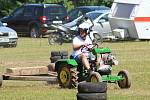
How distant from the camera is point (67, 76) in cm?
1327

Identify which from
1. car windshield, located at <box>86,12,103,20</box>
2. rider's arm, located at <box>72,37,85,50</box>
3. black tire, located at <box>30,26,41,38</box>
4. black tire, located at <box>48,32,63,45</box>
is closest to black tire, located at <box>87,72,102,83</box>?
rider's arm, located at <box>72,37,85,50</box>

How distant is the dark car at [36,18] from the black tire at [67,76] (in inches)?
836

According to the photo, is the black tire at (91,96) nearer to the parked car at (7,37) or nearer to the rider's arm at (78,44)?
the rider's arm at (78,44)

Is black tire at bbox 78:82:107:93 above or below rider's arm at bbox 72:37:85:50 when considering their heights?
below

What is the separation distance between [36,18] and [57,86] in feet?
72.2

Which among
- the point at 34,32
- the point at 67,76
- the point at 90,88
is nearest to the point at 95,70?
the point at 67,76

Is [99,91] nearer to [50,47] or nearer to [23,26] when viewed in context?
[50,47]

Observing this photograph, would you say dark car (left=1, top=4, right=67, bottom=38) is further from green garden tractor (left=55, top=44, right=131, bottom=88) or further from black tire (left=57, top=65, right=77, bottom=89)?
green garden tractor (left=55, top=44, right=131, bottom=88)

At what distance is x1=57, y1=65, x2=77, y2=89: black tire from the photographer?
42.7 feet

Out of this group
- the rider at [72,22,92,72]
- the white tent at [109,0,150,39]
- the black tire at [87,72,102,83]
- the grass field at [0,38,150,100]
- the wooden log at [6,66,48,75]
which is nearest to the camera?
the grass field at [0,38,150,100]

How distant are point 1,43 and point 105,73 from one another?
15.3 metres

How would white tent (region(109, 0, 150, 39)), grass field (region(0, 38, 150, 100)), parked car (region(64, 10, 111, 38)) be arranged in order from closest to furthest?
1. grass field (region(0, 38, 150, 100))
2. white tent (region(109, 0, 150, 39))
3. parked car (region(64, 10, 111, 38))

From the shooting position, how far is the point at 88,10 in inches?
1400

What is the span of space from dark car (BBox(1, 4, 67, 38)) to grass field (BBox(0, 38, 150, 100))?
7732 millimetres
